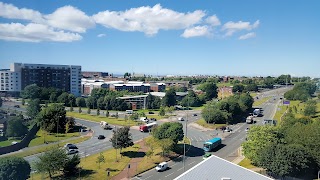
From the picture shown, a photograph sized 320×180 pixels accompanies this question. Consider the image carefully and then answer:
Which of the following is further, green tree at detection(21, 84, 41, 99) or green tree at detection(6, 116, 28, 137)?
green tree at detection(21, 84, 41, 99)

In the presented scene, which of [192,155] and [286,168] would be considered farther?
[192,155]

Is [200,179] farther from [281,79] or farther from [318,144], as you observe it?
[281,79]

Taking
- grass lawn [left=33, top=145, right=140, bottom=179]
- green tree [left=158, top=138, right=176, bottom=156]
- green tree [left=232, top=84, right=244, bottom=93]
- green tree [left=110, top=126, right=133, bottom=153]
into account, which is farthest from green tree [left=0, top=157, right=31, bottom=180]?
green tree [left=232, top=84, right=244, bottom=93]

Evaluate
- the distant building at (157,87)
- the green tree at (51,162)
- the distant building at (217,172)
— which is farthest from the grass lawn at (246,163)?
the distant building at (157,87)

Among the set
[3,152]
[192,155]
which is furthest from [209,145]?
[3,152]

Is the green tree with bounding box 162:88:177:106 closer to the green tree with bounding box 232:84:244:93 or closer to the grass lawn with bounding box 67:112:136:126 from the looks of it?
the grass lawn with bounding box 67:112:136:126

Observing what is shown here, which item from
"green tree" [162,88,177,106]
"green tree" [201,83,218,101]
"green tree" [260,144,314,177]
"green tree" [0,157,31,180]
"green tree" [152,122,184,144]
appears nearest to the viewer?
"green tree" [0,157,31,180]

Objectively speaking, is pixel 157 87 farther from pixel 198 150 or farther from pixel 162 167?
pixel 162 167
